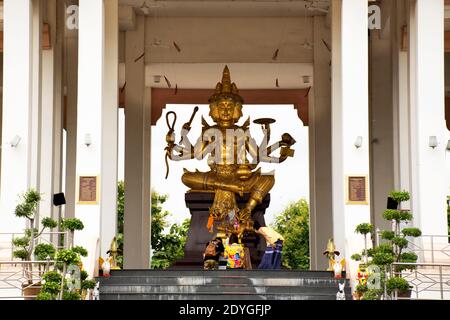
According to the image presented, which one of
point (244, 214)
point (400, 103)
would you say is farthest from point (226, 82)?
point (400, 103)

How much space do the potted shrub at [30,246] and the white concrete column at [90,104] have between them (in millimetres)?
925

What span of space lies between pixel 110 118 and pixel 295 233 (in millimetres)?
25774

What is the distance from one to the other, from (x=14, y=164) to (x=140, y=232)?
23.3 ft

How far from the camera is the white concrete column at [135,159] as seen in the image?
77.3 ft

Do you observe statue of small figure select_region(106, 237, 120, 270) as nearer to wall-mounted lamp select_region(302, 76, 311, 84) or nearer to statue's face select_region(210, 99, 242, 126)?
statue's face select_region(210, 99, 242, 126)

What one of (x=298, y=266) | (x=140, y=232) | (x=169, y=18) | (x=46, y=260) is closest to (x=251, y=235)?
(x=140, y=232)

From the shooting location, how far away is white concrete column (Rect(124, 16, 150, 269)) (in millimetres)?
23547

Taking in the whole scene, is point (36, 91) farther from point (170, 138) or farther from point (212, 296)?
point (212, 296)

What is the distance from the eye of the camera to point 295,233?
4394 centimetres

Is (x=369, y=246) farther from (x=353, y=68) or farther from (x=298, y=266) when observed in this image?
(x=298, y=266)

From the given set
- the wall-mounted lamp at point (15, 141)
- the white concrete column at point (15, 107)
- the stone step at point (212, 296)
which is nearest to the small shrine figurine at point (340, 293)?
the stone step at point (212, 296)

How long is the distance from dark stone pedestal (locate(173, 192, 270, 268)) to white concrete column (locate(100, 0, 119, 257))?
11.7ft

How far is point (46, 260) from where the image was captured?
1420cm

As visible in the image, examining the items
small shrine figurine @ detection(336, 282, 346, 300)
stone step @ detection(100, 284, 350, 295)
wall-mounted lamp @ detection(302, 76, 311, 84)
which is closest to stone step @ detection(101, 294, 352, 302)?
stone step @ detection(100, 284, 350, 295)
